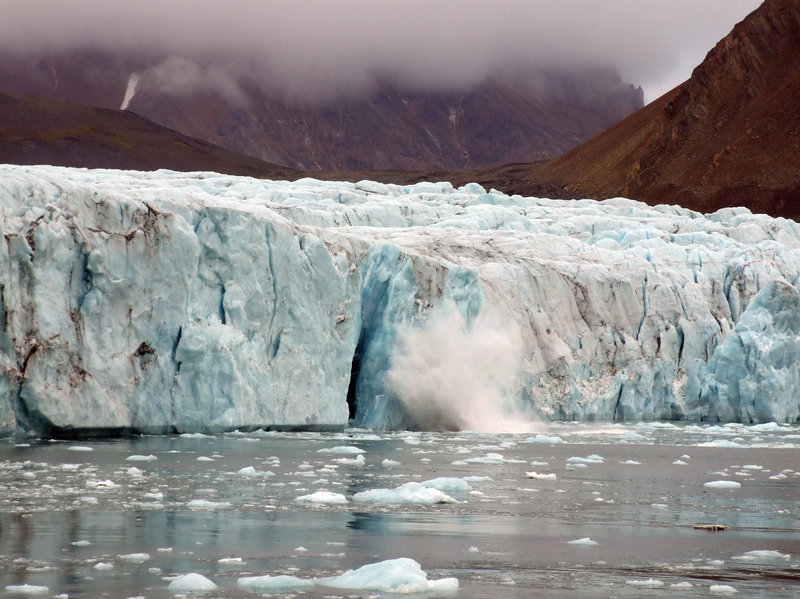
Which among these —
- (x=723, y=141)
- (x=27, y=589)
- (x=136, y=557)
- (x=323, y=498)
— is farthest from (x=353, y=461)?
(x=723, y=141)

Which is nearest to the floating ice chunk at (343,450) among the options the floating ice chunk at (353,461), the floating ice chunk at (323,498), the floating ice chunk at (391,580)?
the floating ice chunk at (353,461)

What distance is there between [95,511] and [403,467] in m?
5.85

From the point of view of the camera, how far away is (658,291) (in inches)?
1211

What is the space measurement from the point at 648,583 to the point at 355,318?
Result: 51.9 ft

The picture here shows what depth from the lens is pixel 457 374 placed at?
24.6 metres

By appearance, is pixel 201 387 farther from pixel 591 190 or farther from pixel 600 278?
pixel 591 190

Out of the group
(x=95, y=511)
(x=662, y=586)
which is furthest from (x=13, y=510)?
(x=662, y=586)

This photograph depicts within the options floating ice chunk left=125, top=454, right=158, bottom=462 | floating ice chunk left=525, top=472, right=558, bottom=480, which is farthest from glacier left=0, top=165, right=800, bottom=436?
floating ice chunk left=525, top=472, right=558, bottom=480

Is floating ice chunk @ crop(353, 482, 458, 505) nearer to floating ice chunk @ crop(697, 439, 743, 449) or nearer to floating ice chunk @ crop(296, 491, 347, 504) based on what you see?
floating ice chunk @ crop(296, 491, 347, 504)

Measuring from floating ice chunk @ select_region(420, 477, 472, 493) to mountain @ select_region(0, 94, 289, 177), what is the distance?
114m

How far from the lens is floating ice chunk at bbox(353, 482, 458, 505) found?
40.0ft

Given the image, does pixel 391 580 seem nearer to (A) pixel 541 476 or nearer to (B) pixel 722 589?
(B) pixel 722 589

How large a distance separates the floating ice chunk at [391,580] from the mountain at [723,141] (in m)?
84.2

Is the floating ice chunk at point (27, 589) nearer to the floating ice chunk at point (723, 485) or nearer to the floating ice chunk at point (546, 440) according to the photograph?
the floating ice chunk at point (723, 485)
